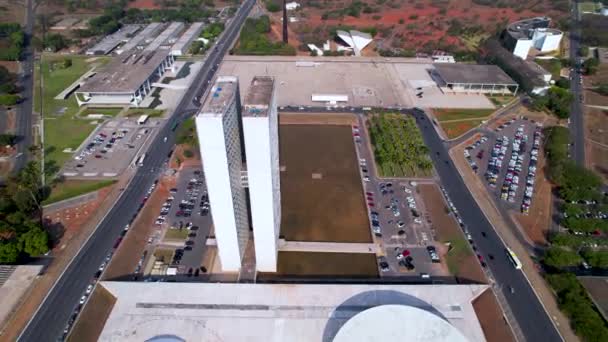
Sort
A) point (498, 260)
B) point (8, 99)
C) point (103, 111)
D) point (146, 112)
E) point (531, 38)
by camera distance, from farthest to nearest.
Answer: point (531, 38)
point (8, 99)
point (103, 111)
point (146, 112)
point (498, 260)

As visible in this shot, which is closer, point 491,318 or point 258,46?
point 491,318

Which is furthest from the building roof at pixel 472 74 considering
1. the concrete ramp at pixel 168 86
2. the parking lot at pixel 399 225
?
the concrete ramp at pixel 168 86

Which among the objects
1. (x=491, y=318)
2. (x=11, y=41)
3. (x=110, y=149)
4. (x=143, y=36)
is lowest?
(x=491, y=318)

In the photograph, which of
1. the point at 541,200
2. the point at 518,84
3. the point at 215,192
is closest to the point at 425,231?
the point at 541,200

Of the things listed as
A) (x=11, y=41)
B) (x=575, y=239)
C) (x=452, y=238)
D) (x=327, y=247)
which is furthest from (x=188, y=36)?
(x=575, y=239)

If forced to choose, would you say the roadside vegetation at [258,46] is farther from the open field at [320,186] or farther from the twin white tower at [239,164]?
the twin white tower at [239,164]

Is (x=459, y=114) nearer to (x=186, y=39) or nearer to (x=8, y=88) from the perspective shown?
(x=186, y=39)
